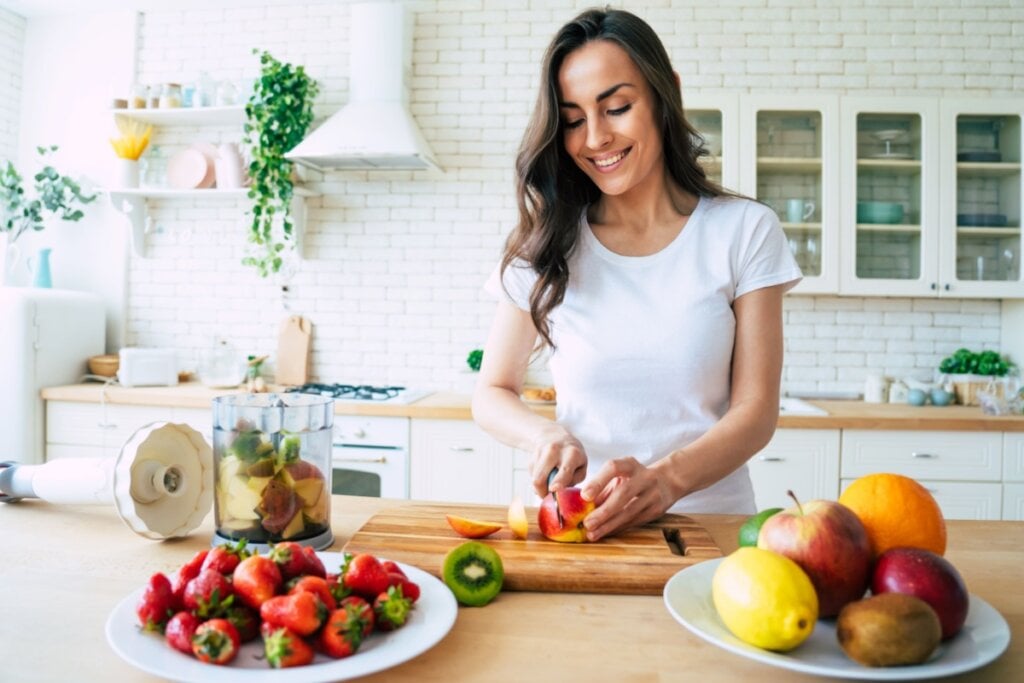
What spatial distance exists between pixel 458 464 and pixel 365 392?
2.02 ft

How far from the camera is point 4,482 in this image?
4.75 ft

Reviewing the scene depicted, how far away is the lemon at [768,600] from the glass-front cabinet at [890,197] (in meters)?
2.99

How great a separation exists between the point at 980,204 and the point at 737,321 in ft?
8.90

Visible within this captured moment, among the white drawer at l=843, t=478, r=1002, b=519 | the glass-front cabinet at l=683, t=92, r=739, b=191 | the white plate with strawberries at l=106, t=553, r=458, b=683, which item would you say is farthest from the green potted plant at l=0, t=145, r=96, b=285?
the white drawer at l=843, t=478, r=1002, b=519

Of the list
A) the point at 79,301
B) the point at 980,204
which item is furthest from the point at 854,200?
the point at 79,301

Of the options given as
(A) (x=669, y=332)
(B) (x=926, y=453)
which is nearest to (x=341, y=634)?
(A) (x=669, y=332)

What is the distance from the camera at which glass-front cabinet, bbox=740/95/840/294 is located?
11.4 feet

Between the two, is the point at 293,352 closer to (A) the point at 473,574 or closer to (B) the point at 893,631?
(A) the point at 473,574

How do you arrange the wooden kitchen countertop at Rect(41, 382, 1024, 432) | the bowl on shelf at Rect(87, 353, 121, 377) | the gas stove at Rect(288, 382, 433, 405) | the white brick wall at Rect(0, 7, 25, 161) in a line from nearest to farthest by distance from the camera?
the wooden kitchen countertop at Rect(41, 382, 1024, 432) → the gas stove at Rect(288, 382, 433, 405) → the bowl on shelf at Rect(87, 353, 121, 377) → the white brick wall at Rect(0, 7, 25, 161)

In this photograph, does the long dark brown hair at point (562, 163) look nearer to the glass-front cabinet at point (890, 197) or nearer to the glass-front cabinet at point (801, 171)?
the glass-front cabinet at point (801, 171)

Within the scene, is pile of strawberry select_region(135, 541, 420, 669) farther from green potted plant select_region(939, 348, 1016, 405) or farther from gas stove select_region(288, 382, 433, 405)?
green potted plant select_region(939, 348, 1016, 405)

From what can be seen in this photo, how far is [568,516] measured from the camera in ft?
3.90

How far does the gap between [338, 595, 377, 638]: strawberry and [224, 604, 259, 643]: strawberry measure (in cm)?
9

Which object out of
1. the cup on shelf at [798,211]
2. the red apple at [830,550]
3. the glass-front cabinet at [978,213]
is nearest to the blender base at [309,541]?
the red apple at [830,550]
